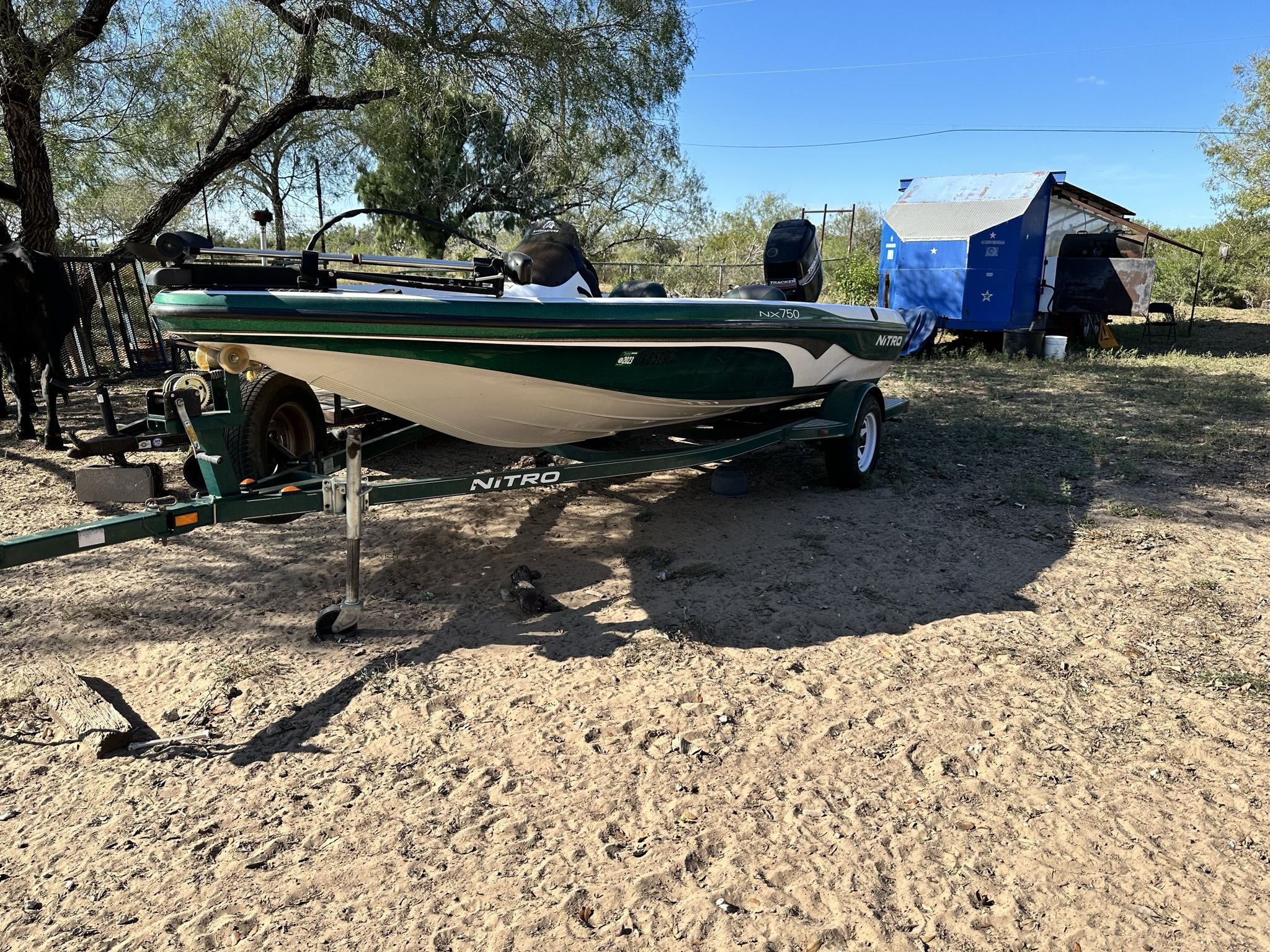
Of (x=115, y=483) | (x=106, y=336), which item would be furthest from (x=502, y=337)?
(x=106, y=336)

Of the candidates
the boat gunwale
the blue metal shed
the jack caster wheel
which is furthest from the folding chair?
the jack caster wheel

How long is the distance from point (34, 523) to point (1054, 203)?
46.0ft

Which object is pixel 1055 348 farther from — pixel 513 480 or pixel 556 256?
pixel 513 480

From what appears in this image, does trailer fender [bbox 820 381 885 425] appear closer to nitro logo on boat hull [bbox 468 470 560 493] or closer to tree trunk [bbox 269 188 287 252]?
nitro logo on boat hull [bbox 468 470 560 493]

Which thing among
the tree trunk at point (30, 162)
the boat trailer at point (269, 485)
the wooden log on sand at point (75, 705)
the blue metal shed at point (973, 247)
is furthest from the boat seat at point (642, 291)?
the blue metal shed at point (973, 247)

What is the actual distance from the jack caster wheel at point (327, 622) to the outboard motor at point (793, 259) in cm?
431

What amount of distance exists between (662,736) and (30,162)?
9.88 meters

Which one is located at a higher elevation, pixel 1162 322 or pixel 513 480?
pixel 1162 322

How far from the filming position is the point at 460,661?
3.49m

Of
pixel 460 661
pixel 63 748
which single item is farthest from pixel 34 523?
pixel 460 661

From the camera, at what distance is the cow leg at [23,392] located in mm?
6859

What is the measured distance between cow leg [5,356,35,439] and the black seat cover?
15.0 ft

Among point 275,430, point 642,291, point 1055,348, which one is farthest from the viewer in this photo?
point 1055,348

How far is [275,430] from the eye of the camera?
16.6 feet
